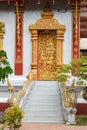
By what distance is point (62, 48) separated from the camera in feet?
→ 72.1

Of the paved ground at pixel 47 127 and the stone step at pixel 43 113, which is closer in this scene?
the paved ground at pixel 47 127

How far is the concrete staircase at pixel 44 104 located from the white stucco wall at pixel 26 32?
165 cm

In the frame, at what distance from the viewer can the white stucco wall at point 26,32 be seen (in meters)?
22.0

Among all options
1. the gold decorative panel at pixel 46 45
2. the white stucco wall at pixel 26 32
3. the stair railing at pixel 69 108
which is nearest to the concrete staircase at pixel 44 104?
the stair railing at pixel 69 108

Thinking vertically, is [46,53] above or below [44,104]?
above

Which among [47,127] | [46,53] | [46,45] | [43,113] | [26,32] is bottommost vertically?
[47,127]

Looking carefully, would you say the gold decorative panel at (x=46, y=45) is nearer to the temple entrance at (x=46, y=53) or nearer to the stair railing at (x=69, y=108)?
the temple entrance at (x=46, y=53)

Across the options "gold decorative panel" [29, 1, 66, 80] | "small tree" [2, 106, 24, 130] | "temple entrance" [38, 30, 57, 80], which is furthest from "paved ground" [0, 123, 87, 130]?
"temple entrance" [38, 30, 57, 80]

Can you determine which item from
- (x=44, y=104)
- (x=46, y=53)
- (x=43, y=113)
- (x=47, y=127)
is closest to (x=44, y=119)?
(x=43, y=113)

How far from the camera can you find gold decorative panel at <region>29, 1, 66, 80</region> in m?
22.0

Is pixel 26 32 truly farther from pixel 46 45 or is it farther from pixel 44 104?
pixel 44 104

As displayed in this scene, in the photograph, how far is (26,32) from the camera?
2214cm

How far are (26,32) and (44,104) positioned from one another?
502 cm

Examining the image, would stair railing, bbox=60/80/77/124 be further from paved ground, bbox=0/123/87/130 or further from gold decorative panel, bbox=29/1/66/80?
gold decorative panel, bbox=29/1/66/80
